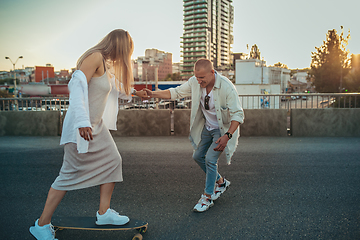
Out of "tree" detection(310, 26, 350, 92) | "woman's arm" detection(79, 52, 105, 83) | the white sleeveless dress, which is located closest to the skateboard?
the white sleeveless dress

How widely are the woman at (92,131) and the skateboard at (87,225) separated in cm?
6

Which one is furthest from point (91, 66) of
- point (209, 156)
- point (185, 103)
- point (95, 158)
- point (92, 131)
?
point (185, 103)

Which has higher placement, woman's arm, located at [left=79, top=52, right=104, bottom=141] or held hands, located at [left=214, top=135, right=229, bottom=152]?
woman's arm, located at [left=79, top=52, right=104, bottom=141]

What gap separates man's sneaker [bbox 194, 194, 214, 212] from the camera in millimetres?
3947

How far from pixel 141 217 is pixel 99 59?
190 cm

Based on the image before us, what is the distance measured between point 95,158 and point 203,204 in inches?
63.1

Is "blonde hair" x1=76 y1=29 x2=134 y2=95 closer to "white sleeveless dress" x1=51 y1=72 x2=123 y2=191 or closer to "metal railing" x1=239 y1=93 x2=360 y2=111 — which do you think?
"white sleeveless dress" x1=51 y1=72 x2=123 y2=191

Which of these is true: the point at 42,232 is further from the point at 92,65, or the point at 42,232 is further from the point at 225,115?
the point at 225,115

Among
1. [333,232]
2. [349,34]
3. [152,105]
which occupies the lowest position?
[333,232]

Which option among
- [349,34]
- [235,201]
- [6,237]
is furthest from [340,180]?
[349,34]

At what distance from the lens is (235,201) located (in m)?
4.31

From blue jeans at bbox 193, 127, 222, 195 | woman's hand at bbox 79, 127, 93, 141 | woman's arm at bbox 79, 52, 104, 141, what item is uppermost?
woman's arm at bbox 79, 52, 104, 141

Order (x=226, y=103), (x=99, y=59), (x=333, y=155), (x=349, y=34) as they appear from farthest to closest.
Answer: (x=349, y=34) → (x=333, y=155) → (x=226, y=103) → (x=99, y=59)

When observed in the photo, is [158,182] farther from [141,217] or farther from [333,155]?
[333,155]
